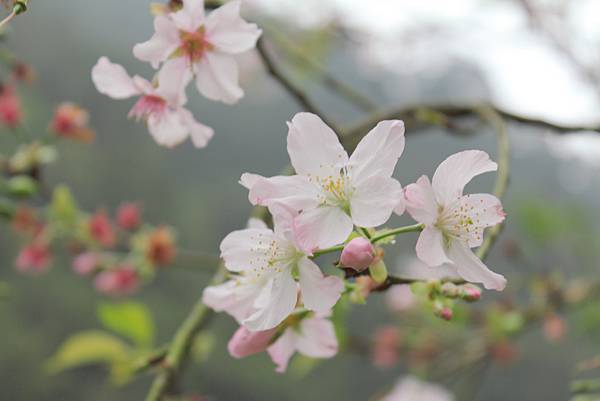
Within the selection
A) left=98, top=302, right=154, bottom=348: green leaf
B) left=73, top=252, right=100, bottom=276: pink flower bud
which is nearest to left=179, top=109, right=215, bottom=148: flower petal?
left=98, top=302, right=154, bottom=348: green leaf

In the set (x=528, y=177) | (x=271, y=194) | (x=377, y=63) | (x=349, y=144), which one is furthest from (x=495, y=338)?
(x=528, y=177)

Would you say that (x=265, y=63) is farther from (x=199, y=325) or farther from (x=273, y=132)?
(x=273, y=132)

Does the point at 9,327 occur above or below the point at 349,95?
below

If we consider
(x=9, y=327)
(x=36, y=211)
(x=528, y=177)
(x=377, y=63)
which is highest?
(x=36, y=211)

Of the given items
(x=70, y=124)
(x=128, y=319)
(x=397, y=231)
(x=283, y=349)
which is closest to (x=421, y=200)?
(x=397, y=231)

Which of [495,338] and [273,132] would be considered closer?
[495,338]


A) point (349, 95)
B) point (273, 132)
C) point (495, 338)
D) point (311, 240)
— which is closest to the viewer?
point (311, 240)
